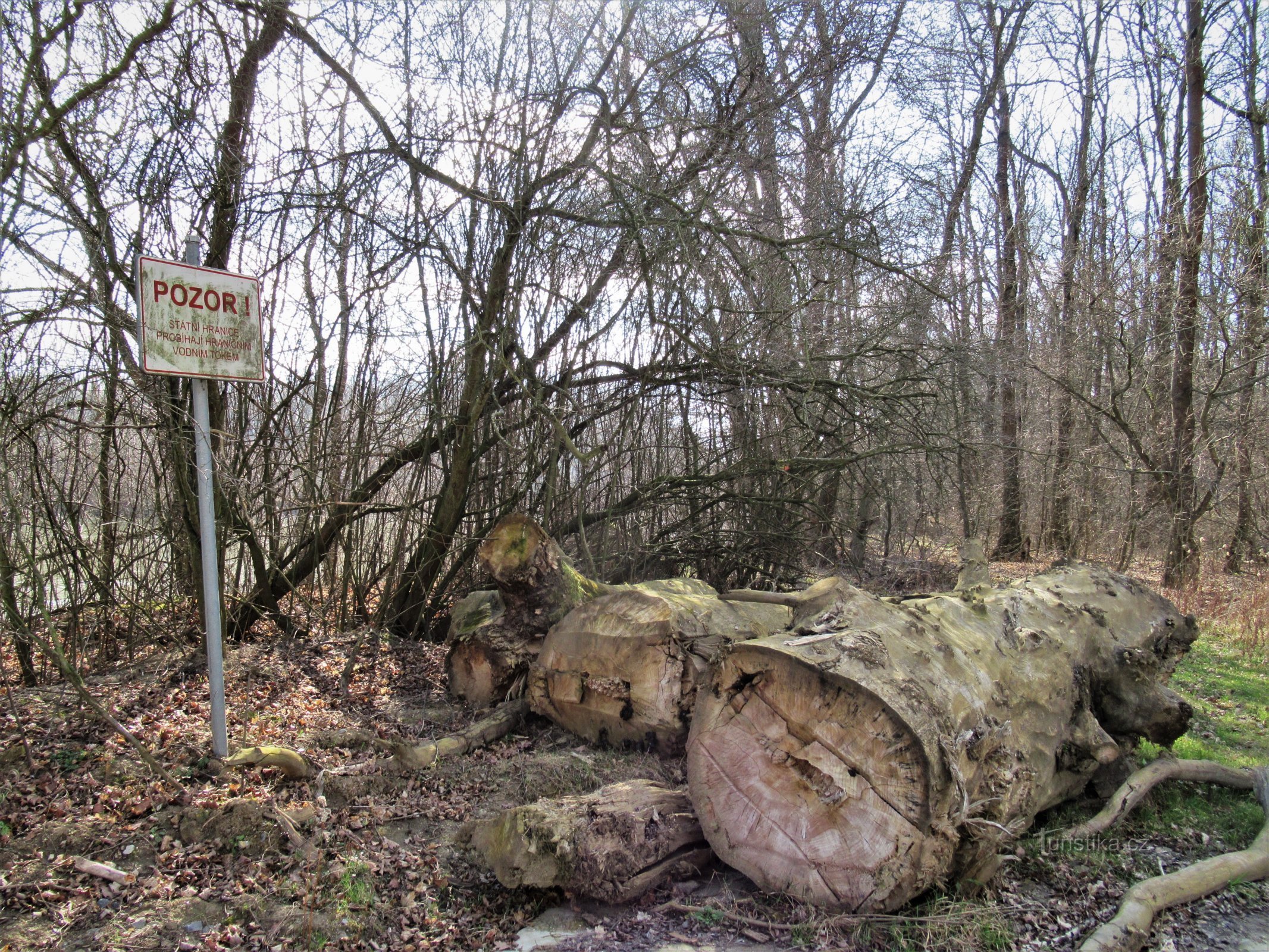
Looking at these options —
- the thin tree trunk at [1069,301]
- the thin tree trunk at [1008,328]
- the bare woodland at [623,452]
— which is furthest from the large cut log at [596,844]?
the thin tree trunk at [1008,328]

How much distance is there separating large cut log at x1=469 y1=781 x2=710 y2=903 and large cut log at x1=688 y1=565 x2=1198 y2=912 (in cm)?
15

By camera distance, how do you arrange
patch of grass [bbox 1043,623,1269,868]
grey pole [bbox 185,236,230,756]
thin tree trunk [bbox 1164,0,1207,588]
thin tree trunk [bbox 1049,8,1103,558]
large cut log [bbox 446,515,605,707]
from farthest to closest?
1. thin tree trunk [bbox 1049,8,1103,558]
2. thin tree trunk [bbox 1164,0,1207,588]
3. large cut log [bbox 446,515,605,707]
4. patch of grass [bbox 1043,623,1269,868]
5. grey pole [bbox 185,236,230,756]

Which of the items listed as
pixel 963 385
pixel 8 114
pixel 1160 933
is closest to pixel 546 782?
pixel 1160 933

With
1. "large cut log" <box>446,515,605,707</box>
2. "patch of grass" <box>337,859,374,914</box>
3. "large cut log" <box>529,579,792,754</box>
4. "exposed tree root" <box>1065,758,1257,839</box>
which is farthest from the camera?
"large cut log" <box>446,515,605,707</box>

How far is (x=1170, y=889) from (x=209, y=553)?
3946 millimetres

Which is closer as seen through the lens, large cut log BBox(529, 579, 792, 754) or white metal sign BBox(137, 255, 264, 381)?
white metal sign BBox(137, 255, 264, 381)

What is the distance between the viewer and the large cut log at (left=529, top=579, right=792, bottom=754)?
155 inches

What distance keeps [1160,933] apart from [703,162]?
5505 millimetres

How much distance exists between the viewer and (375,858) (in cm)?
297

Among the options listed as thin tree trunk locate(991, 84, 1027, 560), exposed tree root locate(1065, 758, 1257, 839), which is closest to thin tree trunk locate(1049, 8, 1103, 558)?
thin tree trunk locate(991, 84, 1027, 560)

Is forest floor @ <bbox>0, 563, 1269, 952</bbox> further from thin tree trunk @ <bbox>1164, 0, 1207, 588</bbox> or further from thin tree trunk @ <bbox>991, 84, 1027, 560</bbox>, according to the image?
thin tree trunk @ <bbox>991, 84, 1027, 560</bbox>

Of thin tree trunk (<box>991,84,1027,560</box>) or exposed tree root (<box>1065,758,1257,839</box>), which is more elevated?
thin tree trunk (<box>991,84,1027,560</box>)

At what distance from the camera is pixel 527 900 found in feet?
9.28

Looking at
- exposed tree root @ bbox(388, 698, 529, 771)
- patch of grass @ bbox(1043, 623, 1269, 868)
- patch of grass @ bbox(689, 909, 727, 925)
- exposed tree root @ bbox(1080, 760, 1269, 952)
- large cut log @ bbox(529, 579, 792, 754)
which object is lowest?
patch of grass @ bbox(1043, 623, 1269, 868)
